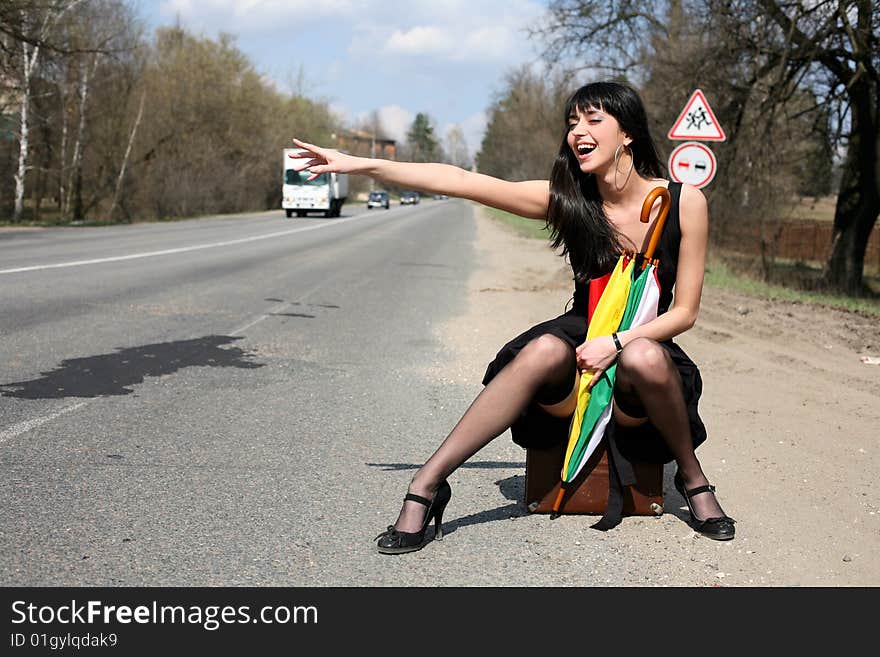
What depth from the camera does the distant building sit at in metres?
83.8

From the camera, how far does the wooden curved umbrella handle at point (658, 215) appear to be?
3.60 metres

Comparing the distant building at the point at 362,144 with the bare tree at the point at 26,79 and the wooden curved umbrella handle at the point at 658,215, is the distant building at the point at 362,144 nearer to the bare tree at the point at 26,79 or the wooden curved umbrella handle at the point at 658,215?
the bare tree at the point at 26,79

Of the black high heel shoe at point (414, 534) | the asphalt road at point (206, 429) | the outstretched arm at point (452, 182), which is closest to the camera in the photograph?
the asphalt road at point (206, 429)

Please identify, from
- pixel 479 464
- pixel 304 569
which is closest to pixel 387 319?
pixel 479 464

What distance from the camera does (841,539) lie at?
11.8 feet

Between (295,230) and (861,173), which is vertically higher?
(861,173)

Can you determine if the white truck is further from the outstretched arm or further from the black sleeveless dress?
the black sleeveless dress

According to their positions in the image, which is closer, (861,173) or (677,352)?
(677,352)

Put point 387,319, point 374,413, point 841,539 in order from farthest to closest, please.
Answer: point 387,319 → point 374,413 → point 841,539

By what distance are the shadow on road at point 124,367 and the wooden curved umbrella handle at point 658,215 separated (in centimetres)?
372

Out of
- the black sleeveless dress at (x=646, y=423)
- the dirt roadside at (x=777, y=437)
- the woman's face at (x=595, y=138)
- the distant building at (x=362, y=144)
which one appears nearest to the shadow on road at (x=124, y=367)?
the dirt roadside at (x=777, y=437)
